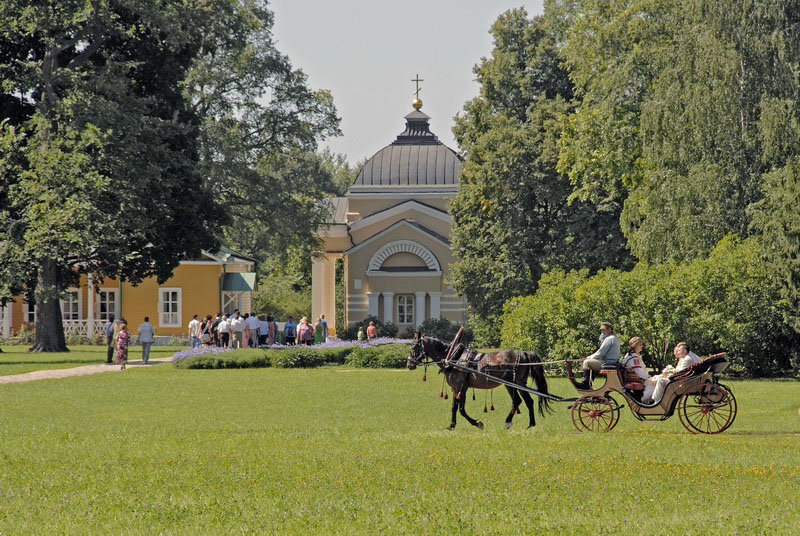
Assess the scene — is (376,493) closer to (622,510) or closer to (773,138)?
(622,510)

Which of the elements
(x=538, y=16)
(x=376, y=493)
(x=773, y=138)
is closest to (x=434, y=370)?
(x=773, y=138)

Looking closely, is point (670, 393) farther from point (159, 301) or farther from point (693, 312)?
point (159, 301)

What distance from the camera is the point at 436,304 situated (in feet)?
201

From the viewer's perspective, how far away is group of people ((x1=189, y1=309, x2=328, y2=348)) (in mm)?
41312

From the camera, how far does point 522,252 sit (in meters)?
46.8

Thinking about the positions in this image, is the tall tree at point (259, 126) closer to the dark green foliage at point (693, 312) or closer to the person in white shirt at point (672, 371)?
the dark green foliage at point (693, 312)

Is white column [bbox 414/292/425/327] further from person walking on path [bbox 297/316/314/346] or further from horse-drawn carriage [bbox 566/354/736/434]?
horse-drawn carriage [bbox 566/354/736/434]

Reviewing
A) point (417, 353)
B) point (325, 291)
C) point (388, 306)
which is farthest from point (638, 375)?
point (325, 291)

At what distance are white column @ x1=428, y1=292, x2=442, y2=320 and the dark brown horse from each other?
44471 millimetres

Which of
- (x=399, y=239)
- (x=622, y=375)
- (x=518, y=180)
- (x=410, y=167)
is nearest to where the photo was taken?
(x=622, y=375)

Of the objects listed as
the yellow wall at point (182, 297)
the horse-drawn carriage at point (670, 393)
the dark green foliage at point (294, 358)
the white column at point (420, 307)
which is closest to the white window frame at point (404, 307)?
the white column at point (420, 307)

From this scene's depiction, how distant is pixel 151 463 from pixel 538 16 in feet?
128

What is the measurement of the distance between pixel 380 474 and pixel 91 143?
88.1 ft

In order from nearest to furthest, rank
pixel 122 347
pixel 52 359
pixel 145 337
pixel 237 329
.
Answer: pixel 122 347, pixel 52 359, pixel 145 337, pixel 237 329
